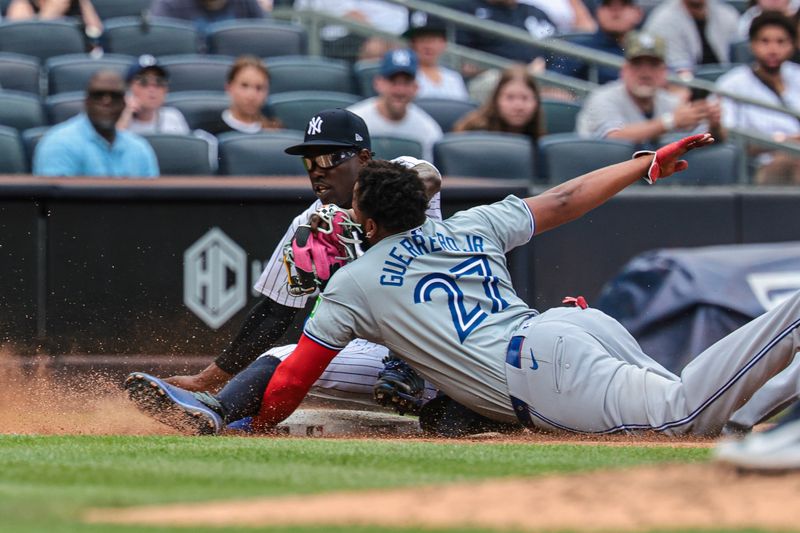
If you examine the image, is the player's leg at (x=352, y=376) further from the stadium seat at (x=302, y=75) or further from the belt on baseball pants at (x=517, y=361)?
the stadium seat at (x=302, y=75)

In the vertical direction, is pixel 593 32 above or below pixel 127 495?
above

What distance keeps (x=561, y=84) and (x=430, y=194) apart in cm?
481

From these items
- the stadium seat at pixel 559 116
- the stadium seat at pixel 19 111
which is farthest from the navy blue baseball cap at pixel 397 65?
the stadium seat at pixel 19 111

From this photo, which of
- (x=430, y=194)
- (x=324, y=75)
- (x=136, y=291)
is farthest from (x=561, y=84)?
(x=430, y=194)

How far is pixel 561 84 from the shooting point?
33.7 ft

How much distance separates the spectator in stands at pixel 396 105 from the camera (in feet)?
29.8

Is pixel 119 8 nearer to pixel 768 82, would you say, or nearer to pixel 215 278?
pixel 215 278

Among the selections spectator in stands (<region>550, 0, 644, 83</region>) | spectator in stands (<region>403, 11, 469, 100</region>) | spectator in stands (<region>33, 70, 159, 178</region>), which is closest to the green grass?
spectator in stands (<region>33, 70, 159, 178</region>)

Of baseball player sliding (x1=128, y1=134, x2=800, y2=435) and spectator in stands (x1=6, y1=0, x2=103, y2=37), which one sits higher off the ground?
spectator in stands (x1=6, y1=0, x2=103, y2=37)

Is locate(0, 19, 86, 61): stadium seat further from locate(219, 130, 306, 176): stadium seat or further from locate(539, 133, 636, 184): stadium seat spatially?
locate(539, 133, 636, 184): stadium seat

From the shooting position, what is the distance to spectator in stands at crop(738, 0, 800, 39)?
11680 mm

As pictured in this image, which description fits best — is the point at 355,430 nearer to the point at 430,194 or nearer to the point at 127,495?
the point at 430,194

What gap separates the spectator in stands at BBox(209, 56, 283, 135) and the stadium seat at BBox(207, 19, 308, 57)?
138 cm

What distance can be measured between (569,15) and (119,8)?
376cm
